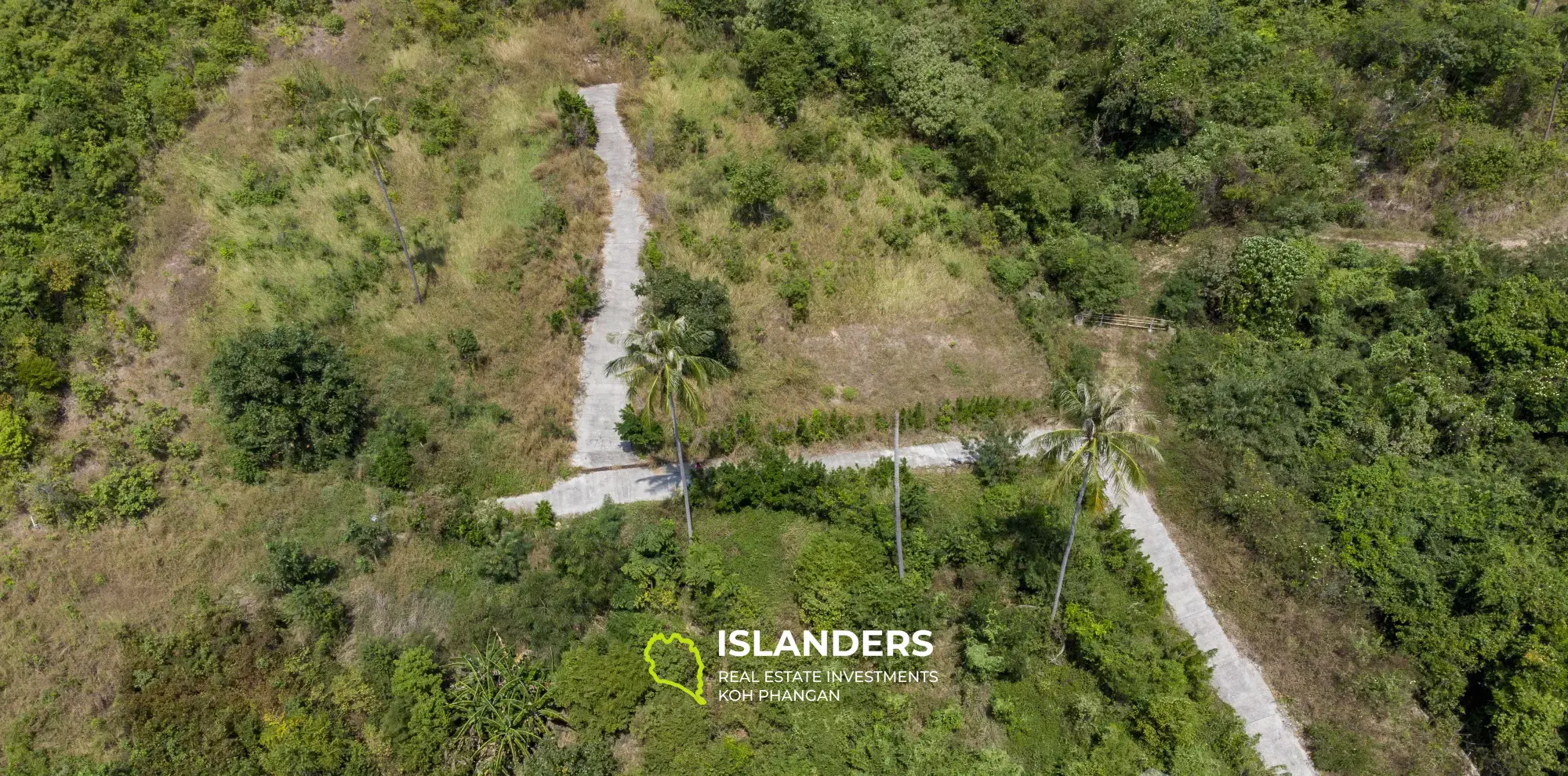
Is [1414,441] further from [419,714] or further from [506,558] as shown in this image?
[419,714]

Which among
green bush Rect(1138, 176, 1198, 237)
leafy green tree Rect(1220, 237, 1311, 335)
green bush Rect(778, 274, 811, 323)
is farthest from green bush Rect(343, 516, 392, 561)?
green bush Rect(1138, 176, 1198, 237)

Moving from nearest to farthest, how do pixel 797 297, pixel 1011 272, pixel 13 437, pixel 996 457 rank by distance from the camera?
1. pixel 13 437
2. pixel 996 457
3. pixel 797 297
4. pixel 1011 272

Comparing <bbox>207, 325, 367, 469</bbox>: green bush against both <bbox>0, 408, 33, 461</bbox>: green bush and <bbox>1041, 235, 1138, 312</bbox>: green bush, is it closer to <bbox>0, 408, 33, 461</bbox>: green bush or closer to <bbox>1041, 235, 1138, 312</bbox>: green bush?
<bbox>0, 408, 33, 461</bbox>: green bush

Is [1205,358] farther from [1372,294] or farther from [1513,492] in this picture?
[1513,492]

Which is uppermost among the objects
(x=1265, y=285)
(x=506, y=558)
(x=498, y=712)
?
(x=1265, y=285)

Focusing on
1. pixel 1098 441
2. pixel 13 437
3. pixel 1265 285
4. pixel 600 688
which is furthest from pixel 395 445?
pixel 1265 285

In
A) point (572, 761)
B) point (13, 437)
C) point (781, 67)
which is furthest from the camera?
point (781, 67)

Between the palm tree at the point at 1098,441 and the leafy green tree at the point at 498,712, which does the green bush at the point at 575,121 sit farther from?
the palm tree at the point at 1098,441
